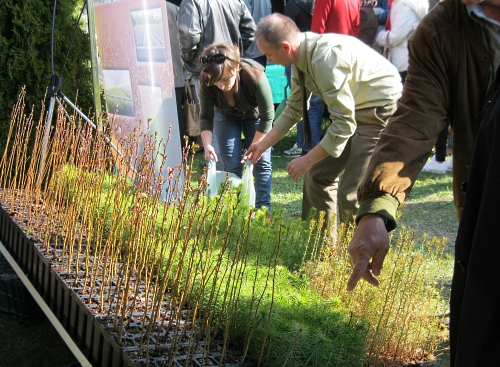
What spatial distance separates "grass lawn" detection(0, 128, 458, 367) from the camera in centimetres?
368

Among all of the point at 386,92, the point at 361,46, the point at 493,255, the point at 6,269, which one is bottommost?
the point at 6,269

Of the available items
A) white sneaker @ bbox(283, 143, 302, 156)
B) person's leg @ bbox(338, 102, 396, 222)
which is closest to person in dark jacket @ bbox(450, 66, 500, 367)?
person's leg @ bbox(338, 102, 396, 222)

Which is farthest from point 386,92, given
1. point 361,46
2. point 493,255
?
point 493,255

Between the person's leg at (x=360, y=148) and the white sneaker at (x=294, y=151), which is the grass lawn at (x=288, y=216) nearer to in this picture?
the white sneaker at (x=294, y=151)

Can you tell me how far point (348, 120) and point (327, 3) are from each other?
3.76 metres

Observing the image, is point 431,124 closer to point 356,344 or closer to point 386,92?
point 356,344

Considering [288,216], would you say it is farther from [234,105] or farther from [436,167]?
[436,167]

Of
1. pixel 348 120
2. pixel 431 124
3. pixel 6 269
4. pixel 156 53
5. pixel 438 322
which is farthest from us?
pixel 156 53

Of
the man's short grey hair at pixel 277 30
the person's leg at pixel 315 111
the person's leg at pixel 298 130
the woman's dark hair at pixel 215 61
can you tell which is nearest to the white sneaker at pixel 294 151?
the person's leg at pixel 298 130

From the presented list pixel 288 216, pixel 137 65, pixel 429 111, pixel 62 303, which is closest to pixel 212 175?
pixel 137 65

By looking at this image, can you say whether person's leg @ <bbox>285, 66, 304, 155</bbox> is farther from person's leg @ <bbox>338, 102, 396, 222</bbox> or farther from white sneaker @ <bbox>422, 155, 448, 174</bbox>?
person's leg @ <bbox>338, 102, 396, 222</bbox>

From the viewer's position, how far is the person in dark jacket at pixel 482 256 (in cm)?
137

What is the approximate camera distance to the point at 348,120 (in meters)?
3.66

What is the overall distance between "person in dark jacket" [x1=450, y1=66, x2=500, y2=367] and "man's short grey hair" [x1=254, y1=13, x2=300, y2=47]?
7.92 feet
